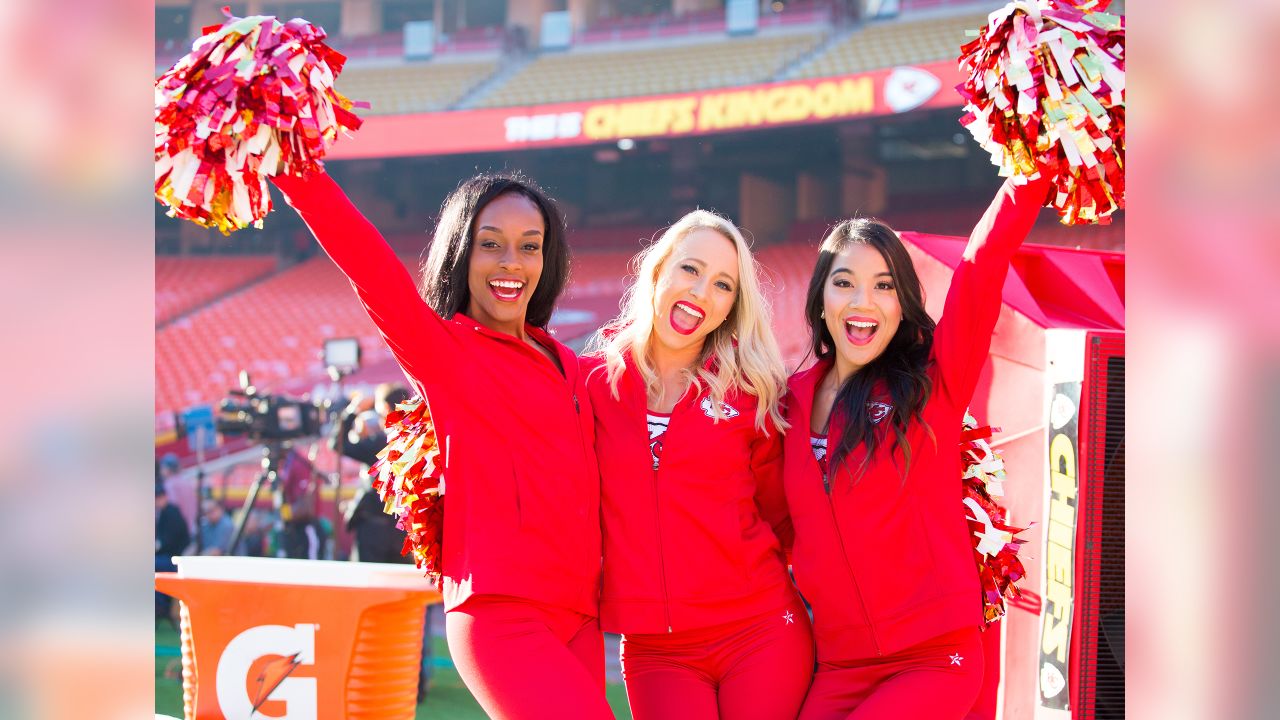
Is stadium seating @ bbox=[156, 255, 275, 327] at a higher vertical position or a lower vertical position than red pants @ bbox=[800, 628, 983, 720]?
higher

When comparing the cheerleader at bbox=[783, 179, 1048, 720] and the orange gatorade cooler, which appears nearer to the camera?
the cheerleader at bbox=[783, 179, 1048, 720]

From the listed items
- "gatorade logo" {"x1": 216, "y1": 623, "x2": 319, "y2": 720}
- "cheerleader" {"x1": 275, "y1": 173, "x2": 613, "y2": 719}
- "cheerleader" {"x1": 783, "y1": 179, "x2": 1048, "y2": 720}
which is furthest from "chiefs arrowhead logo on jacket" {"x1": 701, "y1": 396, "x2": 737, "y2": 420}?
"gatorade logo" {"x1": 216, "y1": 623, "x2": 319, "y2": 720}

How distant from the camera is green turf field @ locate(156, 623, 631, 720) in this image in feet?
19.0

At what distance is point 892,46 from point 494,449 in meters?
13.4

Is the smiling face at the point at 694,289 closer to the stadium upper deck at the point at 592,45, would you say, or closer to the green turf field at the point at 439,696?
the green turf field at the point at 439,696

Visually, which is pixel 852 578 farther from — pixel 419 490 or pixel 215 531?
pixel 215 531

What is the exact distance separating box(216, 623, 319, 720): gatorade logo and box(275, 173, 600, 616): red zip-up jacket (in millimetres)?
1441

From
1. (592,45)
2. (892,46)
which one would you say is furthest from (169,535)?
(592,45)

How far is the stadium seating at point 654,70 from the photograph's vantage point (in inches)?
598

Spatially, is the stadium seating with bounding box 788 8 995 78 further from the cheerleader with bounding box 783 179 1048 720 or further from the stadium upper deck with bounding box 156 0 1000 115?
the cheerleader with bounding box 783 179 1048 720

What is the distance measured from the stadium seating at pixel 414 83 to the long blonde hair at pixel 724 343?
14.9m

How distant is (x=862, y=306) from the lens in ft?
7.30
